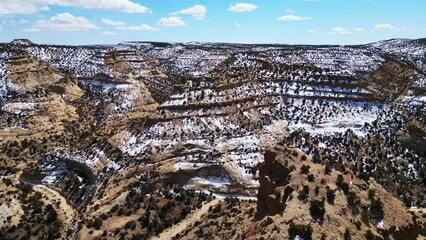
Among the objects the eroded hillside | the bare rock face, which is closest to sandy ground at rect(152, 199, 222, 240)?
the eroded hillside

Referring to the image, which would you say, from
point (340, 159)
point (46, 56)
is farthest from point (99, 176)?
point (46, 56)

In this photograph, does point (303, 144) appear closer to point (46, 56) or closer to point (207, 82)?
point (207, 82)

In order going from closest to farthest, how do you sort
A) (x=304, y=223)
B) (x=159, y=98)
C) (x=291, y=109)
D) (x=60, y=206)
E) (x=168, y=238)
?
1. (x=304, y=223)
2. (x=168, y=238)
3. (x=60, y=206)
4. (x=291, y=109)
5. (x=159, y=98)

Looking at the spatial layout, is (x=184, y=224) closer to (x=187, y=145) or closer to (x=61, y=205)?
(x=187, y=145)

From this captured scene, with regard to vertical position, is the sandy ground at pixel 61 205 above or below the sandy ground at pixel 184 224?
below

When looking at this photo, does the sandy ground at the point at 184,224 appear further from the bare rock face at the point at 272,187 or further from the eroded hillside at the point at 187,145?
the bare rock face at the point at 272,187

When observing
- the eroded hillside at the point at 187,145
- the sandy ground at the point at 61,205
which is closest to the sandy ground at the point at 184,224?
the eroded hillside at the point at 187,145
